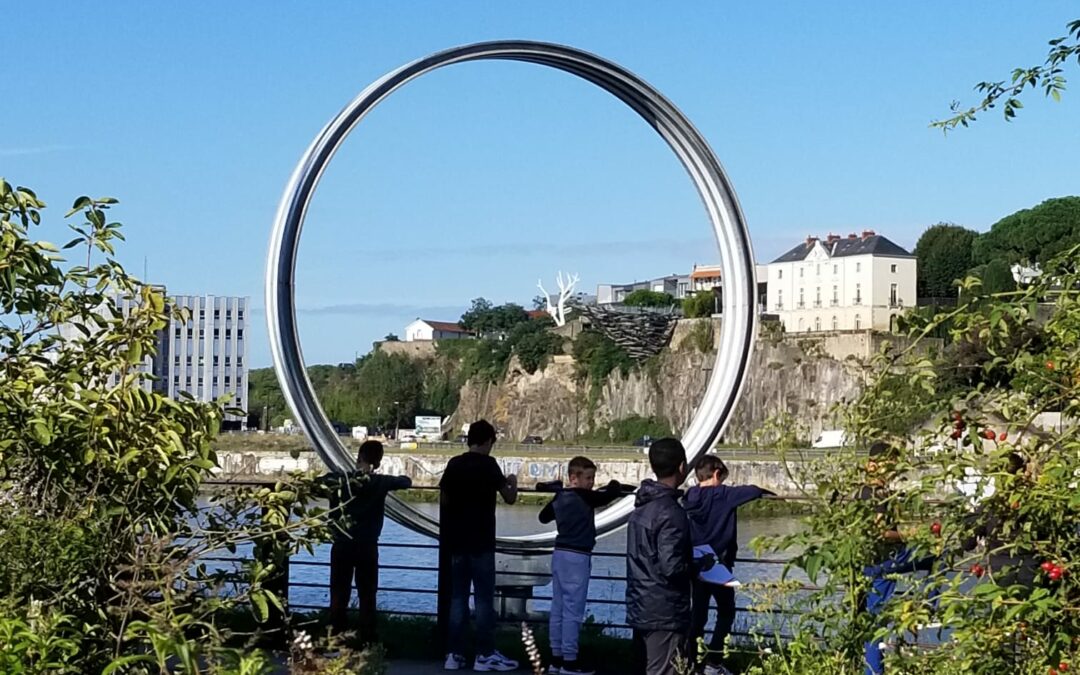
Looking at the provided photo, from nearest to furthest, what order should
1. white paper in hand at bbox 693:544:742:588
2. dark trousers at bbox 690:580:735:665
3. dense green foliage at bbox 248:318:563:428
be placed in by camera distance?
1. white paper in hand at bbox 693:544:742:588
2. dark trousers at bbox 690:580:735:665
3. dense green foliage at bbox 248:318:563:428

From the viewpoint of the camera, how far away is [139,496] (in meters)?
3.88

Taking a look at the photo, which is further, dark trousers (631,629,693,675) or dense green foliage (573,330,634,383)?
dense green foliage (573,330,634,383)

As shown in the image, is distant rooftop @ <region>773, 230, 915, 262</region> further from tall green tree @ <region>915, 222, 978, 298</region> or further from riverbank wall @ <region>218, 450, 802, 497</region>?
riverbank wall @ <region>218, 450, 802, 497</region>

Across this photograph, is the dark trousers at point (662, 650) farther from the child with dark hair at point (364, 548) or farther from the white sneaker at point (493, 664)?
the child with dark hair at point (364, 548)

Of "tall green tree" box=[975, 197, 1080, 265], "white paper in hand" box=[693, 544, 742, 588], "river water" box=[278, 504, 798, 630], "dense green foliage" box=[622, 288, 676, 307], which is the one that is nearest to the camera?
"white paper in hand" box=[693, 544, 742, 588]

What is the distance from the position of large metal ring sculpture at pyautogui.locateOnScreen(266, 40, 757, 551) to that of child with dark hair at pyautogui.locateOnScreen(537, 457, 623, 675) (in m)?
1.28

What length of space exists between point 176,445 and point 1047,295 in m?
2.36

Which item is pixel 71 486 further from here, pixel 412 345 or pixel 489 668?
pixel 412 345

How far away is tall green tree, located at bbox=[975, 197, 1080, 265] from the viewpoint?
7825 cm

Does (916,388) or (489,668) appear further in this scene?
(489,668)

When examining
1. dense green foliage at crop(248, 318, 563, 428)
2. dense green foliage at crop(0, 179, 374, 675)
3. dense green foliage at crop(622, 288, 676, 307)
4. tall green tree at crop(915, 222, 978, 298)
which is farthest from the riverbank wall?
dense green foliage at crop(622, 288, 676, 307)

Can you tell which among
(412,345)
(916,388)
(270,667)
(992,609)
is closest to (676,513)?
(916,388)

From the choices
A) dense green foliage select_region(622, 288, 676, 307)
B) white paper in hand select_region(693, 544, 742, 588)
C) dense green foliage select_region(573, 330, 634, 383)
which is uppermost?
dense green foliage select_region(622, 288, 676, 307)

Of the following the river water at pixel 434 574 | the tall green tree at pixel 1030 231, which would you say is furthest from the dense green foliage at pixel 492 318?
the river water at pixel 434 574
